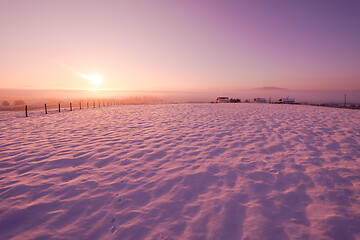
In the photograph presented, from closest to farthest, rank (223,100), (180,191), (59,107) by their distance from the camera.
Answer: (180,191) < (59,107) < (223,100)

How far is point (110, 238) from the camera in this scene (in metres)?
2.19

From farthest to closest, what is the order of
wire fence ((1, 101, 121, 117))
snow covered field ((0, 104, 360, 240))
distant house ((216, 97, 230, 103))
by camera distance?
distant house ((216, 97, 230, 103)), wire fence ((1, 101, 121, 117)), snow covered field ((0, 104, 360, 240))

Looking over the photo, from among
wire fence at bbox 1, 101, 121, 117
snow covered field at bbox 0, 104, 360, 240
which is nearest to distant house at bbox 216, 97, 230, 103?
wire fence at bbox 1, 101, 121, 117

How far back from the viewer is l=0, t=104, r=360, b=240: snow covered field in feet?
7.75

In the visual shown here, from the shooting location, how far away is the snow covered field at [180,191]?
7.75 feet

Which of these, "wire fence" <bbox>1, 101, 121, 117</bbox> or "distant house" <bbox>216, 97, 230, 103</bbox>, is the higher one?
"distant house" <bbox>216, 97, 230, 103</bbox>

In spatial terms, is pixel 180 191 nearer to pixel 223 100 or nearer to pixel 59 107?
pixel 59 107

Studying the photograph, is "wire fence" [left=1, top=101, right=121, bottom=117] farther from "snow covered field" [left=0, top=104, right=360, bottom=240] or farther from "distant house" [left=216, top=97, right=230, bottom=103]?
"distant house" [left=216, top=97, right=230, bottom=103]

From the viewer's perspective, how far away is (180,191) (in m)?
3.24

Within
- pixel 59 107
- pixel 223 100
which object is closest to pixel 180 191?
pixel 59 107

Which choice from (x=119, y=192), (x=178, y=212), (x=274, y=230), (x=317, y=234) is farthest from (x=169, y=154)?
(x=317, y=234)

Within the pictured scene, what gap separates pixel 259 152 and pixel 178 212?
12.3 feet

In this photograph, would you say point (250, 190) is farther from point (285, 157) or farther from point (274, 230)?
point (285, 157)

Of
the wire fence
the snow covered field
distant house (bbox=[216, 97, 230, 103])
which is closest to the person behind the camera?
the snow covered field
